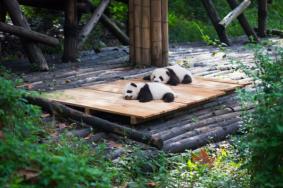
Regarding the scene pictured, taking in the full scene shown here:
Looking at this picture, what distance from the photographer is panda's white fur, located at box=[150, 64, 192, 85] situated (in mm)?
7728

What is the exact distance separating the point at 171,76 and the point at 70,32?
8.60 ft

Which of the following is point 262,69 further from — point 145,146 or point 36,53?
point 36,53

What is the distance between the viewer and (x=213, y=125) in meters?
6.50

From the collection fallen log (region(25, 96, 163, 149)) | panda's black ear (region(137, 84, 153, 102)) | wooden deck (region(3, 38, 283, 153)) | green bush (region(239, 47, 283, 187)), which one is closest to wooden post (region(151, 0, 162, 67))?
wooden deck (region(3, 38, 283, 153))

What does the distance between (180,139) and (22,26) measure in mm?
3891

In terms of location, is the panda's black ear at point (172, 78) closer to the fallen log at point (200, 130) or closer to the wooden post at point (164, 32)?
the fallen log at point (200, 130)

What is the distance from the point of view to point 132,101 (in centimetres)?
668

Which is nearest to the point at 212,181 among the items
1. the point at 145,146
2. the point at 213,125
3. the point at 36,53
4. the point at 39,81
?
the point at 145,146

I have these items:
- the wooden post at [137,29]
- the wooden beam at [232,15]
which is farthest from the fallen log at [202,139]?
the wooden beam at [232,15]

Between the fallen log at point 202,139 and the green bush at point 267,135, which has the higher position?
the green bush at point 267,135

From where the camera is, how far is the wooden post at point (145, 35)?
923cm

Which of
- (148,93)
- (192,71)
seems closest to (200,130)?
(148,93)

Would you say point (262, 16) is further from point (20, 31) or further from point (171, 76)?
point (20, 31)

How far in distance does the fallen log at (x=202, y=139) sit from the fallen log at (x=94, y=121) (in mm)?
193
